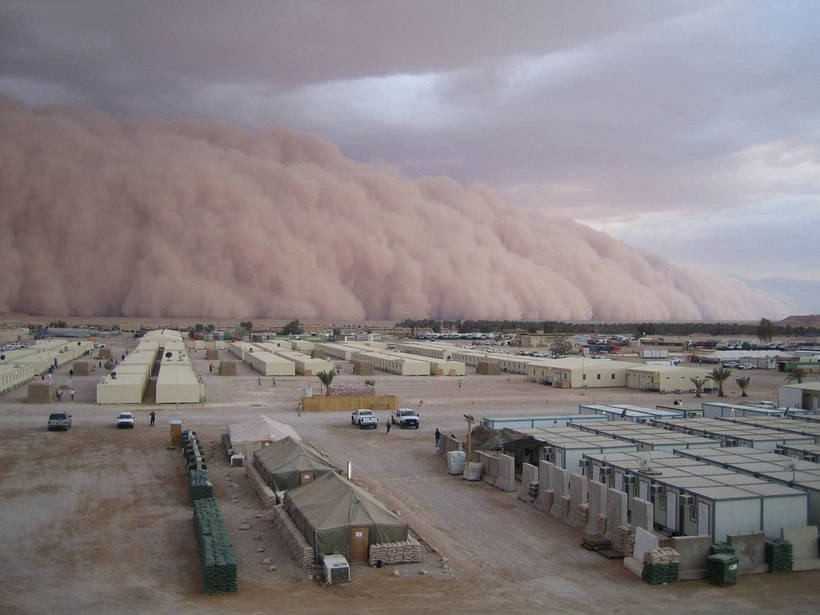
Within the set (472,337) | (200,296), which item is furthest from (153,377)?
(200,296)

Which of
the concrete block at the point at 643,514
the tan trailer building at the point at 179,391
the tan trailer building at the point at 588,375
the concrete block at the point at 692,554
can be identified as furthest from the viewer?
the tan trailer building at the point at 588,375

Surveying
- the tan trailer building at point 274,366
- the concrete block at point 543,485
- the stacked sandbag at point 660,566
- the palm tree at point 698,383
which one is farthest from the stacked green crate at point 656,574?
the tan trailer building at point 274,366

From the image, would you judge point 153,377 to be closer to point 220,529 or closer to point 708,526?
point 220,529

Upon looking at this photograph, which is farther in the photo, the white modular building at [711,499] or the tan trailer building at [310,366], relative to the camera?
the tan trailer building at [310,366]

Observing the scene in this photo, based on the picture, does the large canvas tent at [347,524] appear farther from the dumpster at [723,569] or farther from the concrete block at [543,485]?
the dumpster at [723,569]

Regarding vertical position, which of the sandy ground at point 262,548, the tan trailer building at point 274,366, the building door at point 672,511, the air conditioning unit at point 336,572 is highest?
the tan trailer building at point 274,366

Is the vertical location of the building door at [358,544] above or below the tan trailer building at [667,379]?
below
